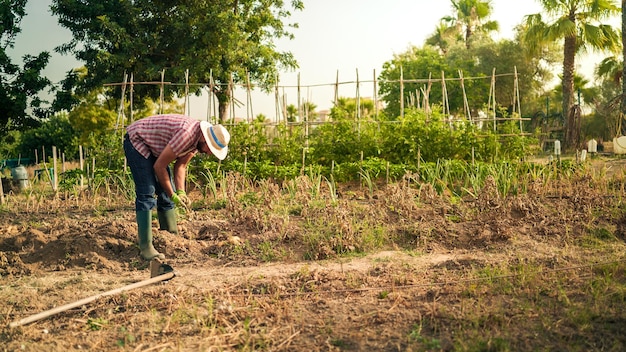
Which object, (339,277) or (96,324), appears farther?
(339,277)

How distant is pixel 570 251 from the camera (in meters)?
5.06

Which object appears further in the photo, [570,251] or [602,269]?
[570,251]

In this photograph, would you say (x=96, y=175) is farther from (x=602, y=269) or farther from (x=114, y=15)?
(x=114, y=15)

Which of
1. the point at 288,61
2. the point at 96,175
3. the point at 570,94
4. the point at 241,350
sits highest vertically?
the point at 288,61

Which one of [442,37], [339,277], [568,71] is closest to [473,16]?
[442,37]

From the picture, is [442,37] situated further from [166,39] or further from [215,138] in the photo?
[215,138]

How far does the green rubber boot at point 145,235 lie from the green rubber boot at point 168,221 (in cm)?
69

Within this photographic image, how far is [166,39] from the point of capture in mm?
20547

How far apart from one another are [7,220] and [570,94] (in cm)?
1811

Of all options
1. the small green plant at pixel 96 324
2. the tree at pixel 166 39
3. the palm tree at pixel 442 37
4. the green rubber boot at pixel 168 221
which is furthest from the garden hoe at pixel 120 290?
the palm tree at pixel 442 37

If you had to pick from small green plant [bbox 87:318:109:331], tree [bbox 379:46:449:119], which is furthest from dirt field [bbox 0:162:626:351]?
tree [bbox 379:46:449:119]

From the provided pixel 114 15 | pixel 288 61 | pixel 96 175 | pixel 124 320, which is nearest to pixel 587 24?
pixel 288 61

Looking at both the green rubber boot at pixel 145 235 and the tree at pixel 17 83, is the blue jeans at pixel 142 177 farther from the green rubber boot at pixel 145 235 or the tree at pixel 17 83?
the tree at pixel 17 83

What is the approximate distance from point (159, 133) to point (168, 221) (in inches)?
41.7
